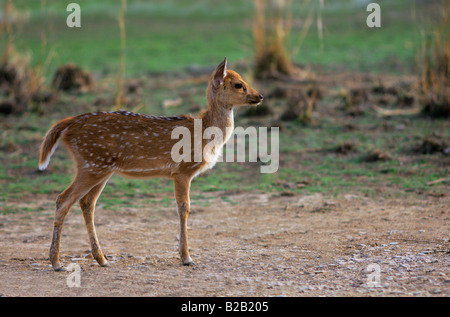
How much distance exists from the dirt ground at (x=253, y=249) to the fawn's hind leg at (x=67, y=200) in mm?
298

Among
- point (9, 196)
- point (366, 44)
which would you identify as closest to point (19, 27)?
point (9, 196)

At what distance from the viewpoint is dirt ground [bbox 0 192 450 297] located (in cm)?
659

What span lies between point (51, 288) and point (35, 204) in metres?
3.50

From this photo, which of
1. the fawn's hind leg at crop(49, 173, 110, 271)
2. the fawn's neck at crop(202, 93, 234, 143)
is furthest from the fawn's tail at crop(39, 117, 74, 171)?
the fawn's neck at crop(202, 93, 234, 143)

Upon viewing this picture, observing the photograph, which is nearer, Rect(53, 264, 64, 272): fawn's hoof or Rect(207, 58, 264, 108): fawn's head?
Rect(53, 264, 64, 272): fawn's hoof

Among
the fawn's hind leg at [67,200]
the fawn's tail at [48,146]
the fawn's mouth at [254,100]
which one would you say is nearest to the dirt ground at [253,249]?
the fawn's hind leg at [67,200]

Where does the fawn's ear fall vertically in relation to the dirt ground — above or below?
above

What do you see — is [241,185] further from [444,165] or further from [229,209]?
[444,165]

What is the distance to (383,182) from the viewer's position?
1053 cm

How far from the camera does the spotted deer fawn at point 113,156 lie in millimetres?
7395

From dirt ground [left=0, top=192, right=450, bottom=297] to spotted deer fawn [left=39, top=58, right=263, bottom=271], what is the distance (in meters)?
0.47

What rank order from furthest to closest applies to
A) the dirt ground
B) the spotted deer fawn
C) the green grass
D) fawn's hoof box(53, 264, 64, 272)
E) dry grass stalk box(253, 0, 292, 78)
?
the green grass < dry grass stalk box(253, 0, 292, 78) < the spotted deer fawn < fawn's hoof box(53, 264, 64, 272) < the dirt ground

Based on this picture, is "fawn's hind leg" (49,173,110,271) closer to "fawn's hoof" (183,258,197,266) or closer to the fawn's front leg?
the fawn's front leg

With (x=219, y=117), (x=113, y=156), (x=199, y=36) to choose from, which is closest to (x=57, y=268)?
(x=113, y=156)
